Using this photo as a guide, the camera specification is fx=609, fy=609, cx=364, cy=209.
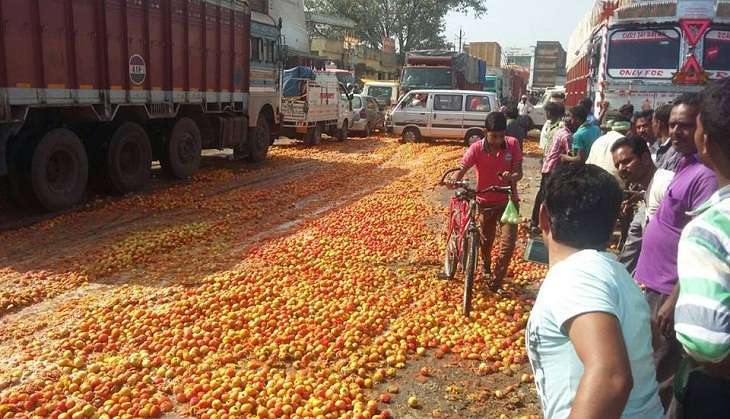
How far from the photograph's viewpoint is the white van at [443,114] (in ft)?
68.4

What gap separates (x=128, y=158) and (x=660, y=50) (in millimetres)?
10571

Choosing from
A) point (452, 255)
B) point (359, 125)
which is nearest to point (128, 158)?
point (452, 255)

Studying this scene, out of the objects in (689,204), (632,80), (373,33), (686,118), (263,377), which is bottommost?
(263,377)

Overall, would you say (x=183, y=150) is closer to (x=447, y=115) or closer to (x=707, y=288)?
(x=447, y=115)

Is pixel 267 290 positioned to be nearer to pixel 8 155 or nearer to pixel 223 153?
pixel 8 155

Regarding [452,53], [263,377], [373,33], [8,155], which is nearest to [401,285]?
[263,377]

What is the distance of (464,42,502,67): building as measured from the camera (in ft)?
199

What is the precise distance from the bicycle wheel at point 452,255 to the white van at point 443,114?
552 inches

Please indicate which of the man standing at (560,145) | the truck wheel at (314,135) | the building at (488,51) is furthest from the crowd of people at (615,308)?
the building at (488,51)

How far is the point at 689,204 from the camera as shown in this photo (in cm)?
331

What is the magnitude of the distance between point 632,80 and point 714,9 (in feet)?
6.15

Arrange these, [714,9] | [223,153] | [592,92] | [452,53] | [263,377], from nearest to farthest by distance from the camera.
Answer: [263,377] < [714,9] < [592,92] < [223,153] < [452,53]

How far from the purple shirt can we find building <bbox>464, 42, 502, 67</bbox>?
5905cm

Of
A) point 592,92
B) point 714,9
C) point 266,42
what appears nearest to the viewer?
point 714,9
